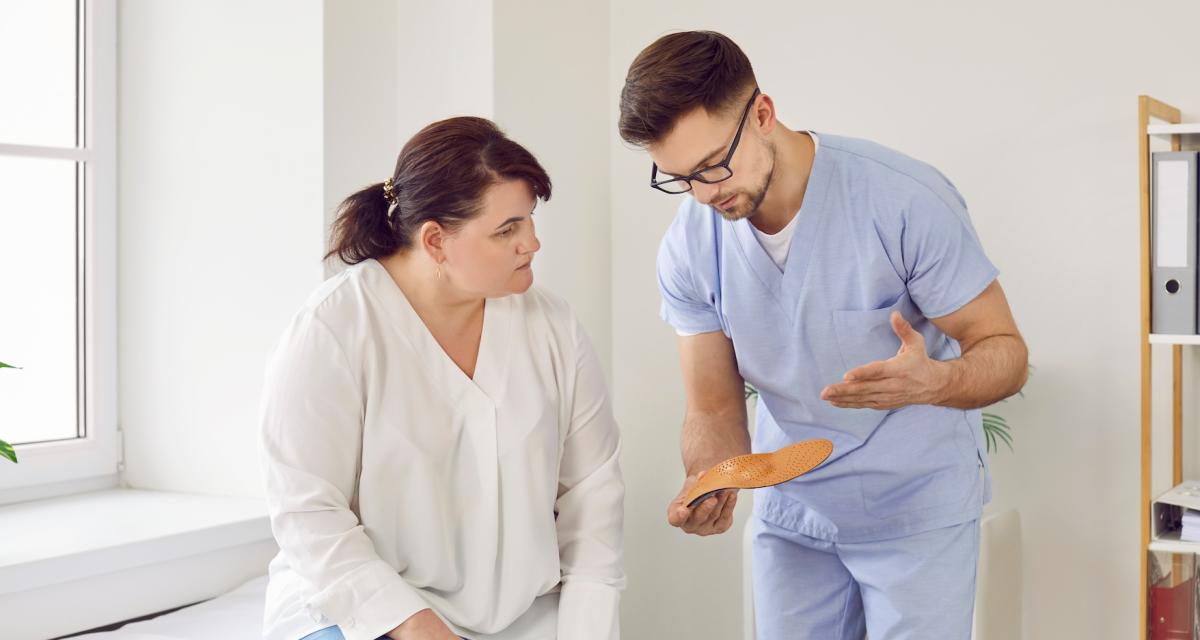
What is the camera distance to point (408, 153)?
1.57m

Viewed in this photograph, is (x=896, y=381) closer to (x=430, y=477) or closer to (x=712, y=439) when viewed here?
(x=712, y=439)

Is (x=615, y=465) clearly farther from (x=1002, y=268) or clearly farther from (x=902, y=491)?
(x=1002, y=268)

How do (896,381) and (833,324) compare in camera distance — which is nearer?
(896,381)

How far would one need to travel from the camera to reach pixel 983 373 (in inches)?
55.1

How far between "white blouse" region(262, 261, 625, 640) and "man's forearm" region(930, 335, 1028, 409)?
0.53m

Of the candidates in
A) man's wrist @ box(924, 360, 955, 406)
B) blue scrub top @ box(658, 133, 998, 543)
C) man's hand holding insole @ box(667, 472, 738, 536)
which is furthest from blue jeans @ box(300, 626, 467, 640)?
man's wrist @ box(924, 360, 955, 406)

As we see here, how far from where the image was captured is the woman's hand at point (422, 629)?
56.4 inches

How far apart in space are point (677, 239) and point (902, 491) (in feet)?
1.59

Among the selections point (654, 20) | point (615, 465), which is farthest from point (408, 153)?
point (654, 20)

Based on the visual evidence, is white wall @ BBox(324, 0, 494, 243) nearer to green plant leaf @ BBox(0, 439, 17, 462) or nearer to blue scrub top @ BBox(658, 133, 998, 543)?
green plant leaf @ BBox(0, 439, 17, 462)

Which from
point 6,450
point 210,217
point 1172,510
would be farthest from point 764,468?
point 210,217

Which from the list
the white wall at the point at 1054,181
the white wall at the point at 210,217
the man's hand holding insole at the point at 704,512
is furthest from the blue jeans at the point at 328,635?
the white wall at the point at 1054,181

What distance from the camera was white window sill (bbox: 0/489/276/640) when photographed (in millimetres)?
1913

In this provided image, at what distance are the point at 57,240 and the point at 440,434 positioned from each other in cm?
137
